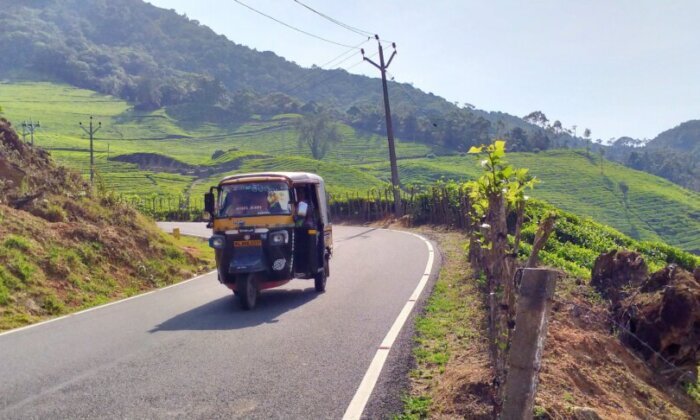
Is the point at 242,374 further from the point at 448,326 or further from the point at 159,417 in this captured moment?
the point at 448,326

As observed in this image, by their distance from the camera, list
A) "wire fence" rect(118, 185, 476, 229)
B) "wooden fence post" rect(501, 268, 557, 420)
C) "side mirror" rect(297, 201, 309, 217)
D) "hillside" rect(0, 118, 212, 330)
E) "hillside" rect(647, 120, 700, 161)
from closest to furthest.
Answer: "wooden fence post" rect(501, 268, 557, 420) < "side mirror" rect(297, 201, 309, 217) < "hillside" rect(0, 118, 212, 330) < "wire fence" rect(118, 185, 476, 229) < "hillside" rect(647, 120, 700, 161)

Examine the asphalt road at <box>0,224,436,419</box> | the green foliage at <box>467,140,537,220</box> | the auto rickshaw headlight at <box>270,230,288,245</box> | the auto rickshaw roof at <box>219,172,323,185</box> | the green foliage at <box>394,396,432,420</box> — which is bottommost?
the asphalt road at <box>0,224,436,419</box>

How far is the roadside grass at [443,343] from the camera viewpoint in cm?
573

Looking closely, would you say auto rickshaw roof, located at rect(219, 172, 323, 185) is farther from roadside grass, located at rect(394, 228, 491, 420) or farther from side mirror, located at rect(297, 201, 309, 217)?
roadside grass, located at rect(394, 228, 491, 420)

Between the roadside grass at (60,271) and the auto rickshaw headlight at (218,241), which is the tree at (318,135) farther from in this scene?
the auto rickshaw headlight at (218,241)

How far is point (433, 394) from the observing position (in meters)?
5.99

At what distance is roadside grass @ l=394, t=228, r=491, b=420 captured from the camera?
5.73 m

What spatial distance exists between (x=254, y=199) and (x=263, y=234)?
855mm

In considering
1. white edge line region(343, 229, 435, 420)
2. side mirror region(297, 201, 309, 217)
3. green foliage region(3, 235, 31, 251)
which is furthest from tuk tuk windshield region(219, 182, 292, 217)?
green foliage region(3, 235, 31, 251)

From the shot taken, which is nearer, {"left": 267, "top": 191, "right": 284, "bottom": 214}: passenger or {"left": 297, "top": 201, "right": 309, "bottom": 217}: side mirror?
{"left": 297, "top": 201, "right": 309, "bottom": 217}: side mirror

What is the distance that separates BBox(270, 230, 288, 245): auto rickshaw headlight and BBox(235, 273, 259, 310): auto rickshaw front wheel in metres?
0.71

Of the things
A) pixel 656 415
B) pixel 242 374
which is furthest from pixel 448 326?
pixel 242 374

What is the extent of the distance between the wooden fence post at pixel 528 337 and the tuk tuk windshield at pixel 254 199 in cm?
800

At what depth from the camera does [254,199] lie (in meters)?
11.8
